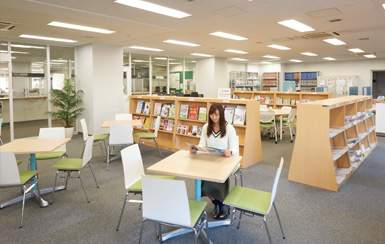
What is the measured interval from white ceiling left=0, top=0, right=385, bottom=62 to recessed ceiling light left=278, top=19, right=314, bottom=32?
0.17 meters

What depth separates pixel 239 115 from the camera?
5.50 m

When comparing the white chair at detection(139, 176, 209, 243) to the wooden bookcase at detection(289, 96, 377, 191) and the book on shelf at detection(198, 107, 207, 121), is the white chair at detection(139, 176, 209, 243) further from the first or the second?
the book on shelf at detection(198, 107, 207, 121)

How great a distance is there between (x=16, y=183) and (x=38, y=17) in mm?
3608

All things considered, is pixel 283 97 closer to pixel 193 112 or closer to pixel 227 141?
pixel 193 112

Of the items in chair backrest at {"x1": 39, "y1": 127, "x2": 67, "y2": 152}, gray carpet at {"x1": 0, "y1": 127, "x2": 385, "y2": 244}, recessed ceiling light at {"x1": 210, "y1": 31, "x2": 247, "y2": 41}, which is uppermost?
recessed ceiling light at {"x1": 210, "y1": 31, "x2": 247, "y2": 41}

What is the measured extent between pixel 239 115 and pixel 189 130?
4.53ft

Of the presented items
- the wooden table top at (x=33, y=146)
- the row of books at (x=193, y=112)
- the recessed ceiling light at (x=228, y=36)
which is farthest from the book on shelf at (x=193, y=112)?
the wooden table top at (x=33, y=146)

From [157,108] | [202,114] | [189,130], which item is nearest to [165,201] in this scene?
[202,114]

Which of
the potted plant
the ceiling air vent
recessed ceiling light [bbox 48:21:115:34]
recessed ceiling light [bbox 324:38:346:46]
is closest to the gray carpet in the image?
recessed ceiling light [bbox 48:21:115:34]

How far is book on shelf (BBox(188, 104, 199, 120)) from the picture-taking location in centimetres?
623

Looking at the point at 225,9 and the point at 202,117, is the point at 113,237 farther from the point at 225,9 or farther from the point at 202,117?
the point at 225,9

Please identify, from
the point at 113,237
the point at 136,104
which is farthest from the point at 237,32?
the point at 113,237

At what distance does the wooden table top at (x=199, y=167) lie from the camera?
2559mm

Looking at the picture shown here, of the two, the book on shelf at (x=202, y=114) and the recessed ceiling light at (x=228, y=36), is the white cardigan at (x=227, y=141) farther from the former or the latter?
the recessed ceiling light at (x=228, y=36)
